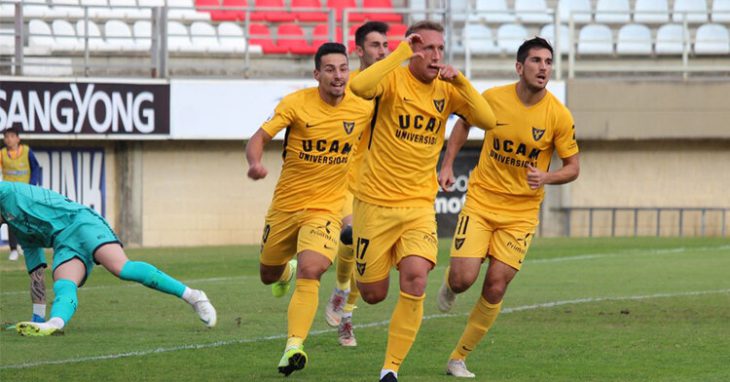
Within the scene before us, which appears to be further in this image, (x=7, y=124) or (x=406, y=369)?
(x=7, y=124)

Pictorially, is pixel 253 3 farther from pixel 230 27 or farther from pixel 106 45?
pixel 106 45

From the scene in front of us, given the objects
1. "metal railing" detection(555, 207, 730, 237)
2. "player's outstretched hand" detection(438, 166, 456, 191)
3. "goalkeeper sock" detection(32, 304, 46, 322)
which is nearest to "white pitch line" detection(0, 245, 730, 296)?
"goalkeeper sock" detection(32, 304, 46, 322)

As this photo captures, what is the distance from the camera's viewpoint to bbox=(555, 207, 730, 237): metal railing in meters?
28.5

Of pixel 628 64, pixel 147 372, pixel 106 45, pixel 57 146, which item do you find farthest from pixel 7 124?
pixel 147 372

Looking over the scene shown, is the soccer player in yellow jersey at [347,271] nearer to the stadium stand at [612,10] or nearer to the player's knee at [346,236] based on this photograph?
the player's knee at [346,236]

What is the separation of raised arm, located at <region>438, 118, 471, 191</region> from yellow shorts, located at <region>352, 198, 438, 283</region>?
0.55m

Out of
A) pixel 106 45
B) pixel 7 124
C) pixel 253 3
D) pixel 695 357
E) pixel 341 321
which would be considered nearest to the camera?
pixel 695 357

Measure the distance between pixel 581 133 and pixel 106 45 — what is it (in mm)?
9370

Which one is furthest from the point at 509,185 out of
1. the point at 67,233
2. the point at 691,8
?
the point at 691,8

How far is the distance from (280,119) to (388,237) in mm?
1242

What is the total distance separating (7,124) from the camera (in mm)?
23688

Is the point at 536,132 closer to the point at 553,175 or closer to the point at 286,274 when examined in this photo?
the point at 553,175

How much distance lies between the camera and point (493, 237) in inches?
390

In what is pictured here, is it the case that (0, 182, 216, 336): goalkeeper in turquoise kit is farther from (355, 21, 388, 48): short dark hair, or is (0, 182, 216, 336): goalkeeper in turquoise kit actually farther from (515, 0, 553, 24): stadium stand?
(515, 0, 553, 24): stadium stand
